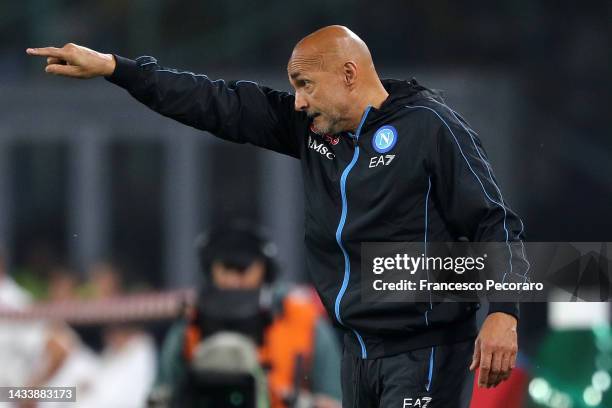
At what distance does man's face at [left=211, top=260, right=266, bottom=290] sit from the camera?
6660mm

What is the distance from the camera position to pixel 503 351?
399cm

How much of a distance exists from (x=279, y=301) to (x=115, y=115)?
5993 millimetres

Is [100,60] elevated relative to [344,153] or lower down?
elevated

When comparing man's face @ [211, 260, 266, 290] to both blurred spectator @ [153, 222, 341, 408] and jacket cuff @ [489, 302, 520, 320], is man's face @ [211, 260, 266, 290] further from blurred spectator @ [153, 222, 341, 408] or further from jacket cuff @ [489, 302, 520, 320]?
jacket cuff @ [489, 302, 520, 320]

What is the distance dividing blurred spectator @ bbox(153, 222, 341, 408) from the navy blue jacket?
59.7 inches

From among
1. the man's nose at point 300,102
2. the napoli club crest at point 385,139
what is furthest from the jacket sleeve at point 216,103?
the napoli club crest at point 385,139

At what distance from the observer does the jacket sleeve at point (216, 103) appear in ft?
15.0

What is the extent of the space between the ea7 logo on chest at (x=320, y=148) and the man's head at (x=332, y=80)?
0.28 feet

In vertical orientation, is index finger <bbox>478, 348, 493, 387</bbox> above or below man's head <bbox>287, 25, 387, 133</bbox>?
below

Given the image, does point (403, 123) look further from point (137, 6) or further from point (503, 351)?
point (137, 6)

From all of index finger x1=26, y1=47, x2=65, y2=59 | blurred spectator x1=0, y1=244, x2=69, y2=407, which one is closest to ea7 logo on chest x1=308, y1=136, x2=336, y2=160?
index finger x1=26, y1=47, x2=65, y2=59

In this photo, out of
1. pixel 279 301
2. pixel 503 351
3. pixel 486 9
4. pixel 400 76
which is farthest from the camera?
pixel 486 9

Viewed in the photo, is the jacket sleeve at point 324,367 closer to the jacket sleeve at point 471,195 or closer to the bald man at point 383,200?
the bald man at point 383,200

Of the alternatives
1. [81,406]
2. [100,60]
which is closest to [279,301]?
[81,406]
